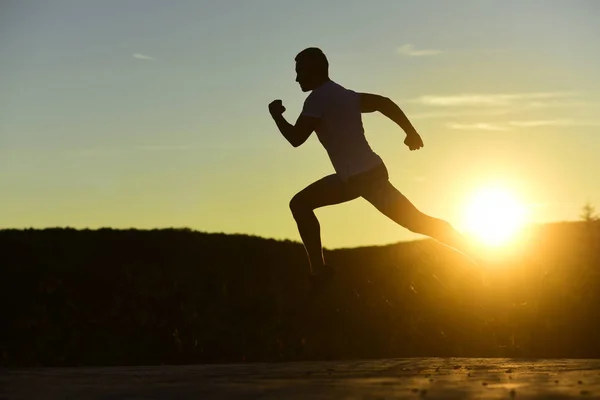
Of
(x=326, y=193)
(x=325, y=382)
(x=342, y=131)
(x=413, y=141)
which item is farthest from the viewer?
(x=413, y=141)

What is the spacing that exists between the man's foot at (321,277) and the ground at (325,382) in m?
1.03

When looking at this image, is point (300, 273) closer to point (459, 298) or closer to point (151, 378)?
point (459, 298)

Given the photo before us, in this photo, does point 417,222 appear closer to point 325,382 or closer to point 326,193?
point 326,193

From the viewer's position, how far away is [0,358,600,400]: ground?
218 inches

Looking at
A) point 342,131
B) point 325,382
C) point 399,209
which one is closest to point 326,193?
point 342,131

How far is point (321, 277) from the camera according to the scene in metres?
9.62

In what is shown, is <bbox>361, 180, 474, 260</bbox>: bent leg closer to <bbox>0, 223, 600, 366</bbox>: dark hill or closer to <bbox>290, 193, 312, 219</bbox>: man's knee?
<bbox>290, 193, 312, 219</bbox>: man's knee

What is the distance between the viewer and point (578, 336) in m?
14.0

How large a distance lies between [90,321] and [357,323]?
4.17 meters

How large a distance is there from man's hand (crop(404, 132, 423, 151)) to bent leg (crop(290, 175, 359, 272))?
2.47 ft

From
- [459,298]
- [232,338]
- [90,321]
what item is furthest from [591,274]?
[90,321]

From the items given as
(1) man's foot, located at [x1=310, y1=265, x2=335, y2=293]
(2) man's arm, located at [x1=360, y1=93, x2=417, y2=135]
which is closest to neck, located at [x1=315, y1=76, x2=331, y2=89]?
(2) man's arm, located at [x1=360, y1=93, x2=417, y2=135]

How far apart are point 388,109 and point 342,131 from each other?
2.33 ft

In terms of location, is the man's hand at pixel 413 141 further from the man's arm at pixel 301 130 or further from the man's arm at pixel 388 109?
the man's arm at pixel 301 130
